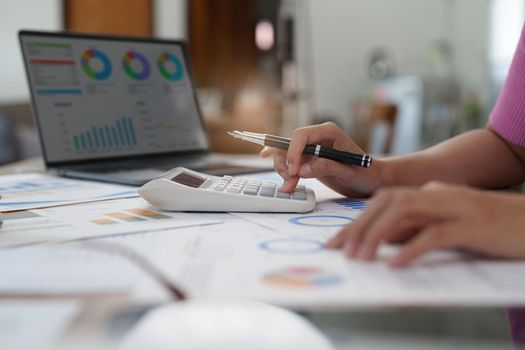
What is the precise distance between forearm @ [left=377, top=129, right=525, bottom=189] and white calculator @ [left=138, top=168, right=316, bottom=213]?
18cm

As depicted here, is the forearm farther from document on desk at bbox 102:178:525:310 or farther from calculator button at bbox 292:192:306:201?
document on desk at bbox 102:178:525:310

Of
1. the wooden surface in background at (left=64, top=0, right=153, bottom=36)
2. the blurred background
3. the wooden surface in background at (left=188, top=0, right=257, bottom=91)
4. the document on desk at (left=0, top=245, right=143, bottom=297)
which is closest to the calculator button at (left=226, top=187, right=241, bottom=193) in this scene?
the document on desk at (left=0, top=245, right=143, bottom=297)

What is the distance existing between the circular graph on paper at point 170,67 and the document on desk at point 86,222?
1.70 feet

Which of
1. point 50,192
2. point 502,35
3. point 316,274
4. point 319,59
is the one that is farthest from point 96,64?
point 319,59

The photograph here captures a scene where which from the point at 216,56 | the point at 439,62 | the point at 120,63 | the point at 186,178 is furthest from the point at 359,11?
the point at 186,178

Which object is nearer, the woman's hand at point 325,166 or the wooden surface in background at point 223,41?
the woman's hand at point 325,166

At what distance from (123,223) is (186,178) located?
11cm

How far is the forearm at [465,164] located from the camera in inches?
31.8

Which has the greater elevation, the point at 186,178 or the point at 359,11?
the point at 359,11

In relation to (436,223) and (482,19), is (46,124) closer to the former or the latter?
(436,223)

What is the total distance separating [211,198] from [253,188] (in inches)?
2.5

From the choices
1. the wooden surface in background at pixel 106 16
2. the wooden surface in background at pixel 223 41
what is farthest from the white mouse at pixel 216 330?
the wooden surface in background at pixel 106 16

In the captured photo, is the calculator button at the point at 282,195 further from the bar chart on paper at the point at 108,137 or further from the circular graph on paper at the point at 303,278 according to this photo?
the bar chart on paper at the point at 108,137

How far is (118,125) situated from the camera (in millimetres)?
1082
